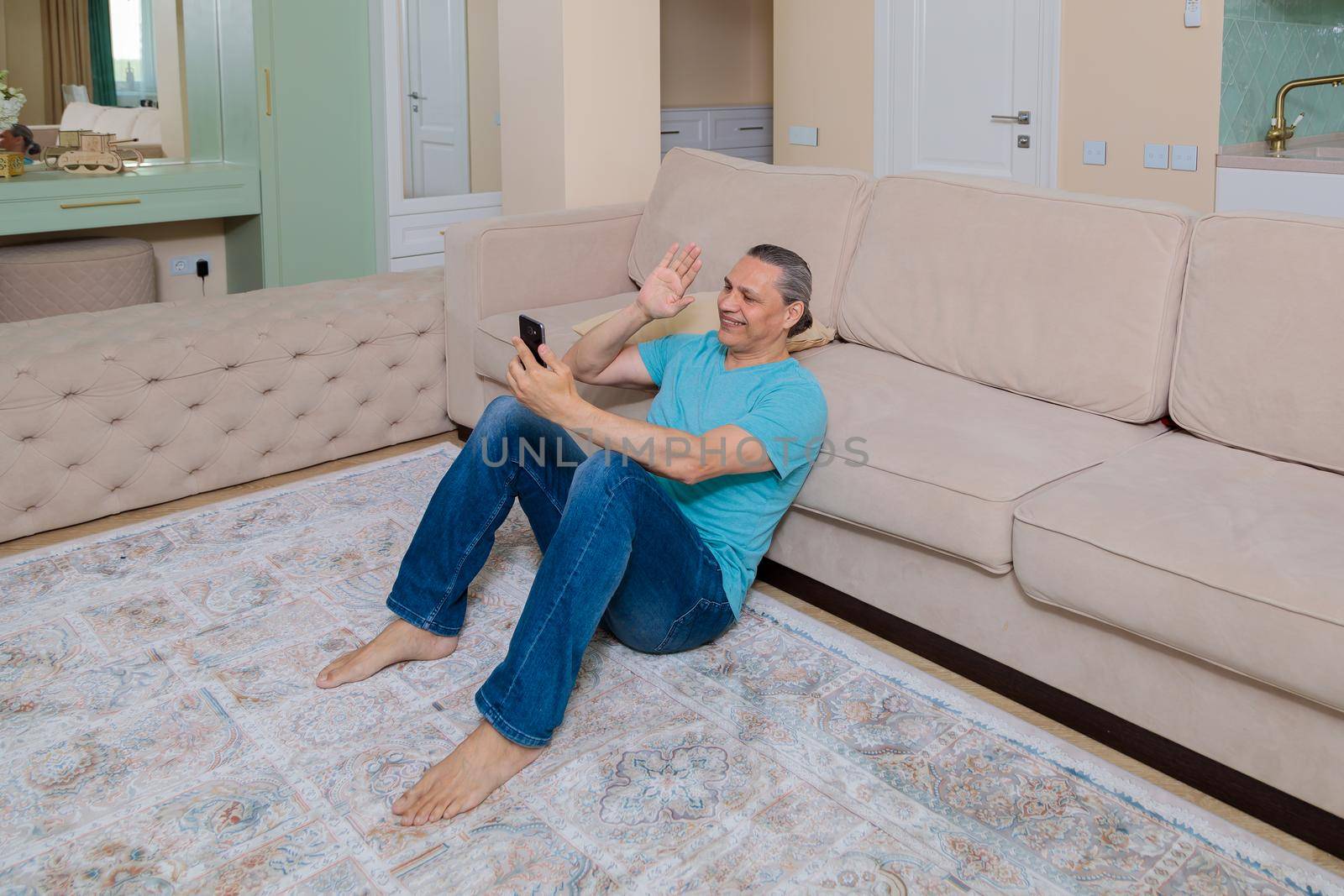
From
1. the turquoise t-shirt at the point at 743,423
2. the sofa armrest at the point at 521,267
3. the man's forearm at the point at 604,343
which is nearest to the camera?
the turquoise t-shirt at the point at 743,423

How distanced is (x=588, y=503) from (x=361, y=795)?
1.91 ft

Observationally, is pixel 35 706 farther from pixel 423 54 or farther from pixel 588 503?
pixel 423 54

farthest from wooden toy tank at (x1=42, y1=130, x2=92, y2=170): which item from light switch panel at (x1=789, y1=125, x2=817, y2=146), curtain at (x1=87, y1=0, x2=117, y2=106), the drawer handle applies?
light switch panel at (x1=789, y1=125, x2=817, y2=146)

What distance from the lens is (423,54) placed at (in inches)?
190

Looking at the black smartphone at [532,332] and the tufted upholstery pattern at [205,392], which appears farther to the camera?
the tufted upholstery pattern at [205,392]

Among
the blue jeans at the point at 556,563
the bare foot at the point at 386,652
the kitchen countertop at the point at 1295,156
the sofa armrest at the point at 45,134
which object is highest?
the sofa armrest at the point at 45,134

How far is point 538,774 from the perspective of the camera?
1852mm

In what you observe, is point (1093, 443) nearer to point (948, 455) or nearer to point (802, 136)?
point (948, 455)

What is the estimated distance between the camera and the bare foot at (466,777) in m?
1.74

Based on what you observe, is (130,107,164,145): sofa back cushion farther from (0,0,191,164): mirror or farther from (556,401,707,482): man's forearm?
(556,401,707,482): man's forearm

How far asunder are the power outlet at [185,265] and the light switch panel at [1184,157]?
3.83 metres

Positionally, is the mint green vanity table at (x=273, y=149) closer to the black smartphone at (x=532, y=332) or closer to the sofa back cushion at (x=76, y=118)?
the sofa back cushion at (x=76, y=118)

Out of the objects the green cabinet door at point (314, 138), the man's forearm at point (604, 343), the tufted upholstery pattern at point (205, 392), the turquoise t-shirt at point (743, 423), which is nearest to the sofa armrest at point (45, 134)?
the green cabinet door at point (314, 138)

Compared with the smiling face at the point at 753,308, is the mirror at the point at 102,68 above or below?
above
